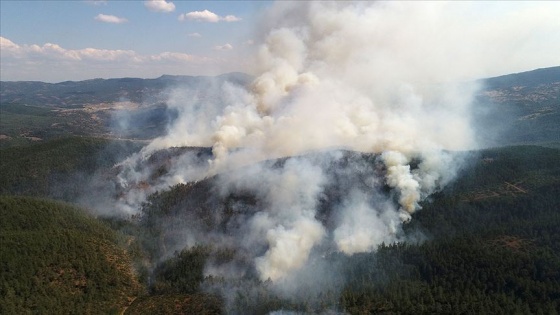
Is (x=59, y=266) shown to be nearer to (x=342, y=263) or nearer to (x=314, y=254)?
(x=314, y=254)

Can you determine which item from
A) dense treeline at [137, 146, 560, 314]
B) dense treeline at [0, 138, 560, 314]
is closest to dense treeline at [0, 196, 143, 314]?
dense treeline at [0, 138, 560, 314]

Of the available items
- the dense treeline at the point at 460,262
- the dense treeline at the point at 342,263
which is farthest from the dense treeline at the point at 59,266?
the dense treeline at the point at 460,262

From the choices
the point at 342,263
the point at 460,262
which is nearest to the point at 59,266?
the point at 342,263

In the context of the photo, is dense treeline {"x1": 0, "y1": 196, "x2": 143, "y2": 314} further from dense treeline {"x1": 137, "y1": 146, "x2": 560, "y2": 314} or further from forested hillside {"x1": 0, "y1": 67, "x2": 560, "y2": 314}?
dense treeline {"x1": 137, "y1": 146, "x2": 560, "y2": 314}

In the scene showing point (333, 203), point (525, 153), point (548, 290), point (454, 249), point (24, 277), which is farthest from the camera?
point (525, 153)

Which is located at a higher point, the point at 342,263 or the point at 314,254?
the point at 342,263

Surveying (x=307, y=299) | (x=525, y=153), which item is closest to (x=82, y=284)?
(x=307, y=299)

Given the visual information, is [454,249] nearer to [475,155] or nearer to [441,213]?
[441,213]

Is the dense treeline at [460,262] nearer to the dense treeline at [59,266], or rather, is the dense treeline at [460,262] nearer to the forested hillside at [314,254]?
the forested hillside at [314,254]
